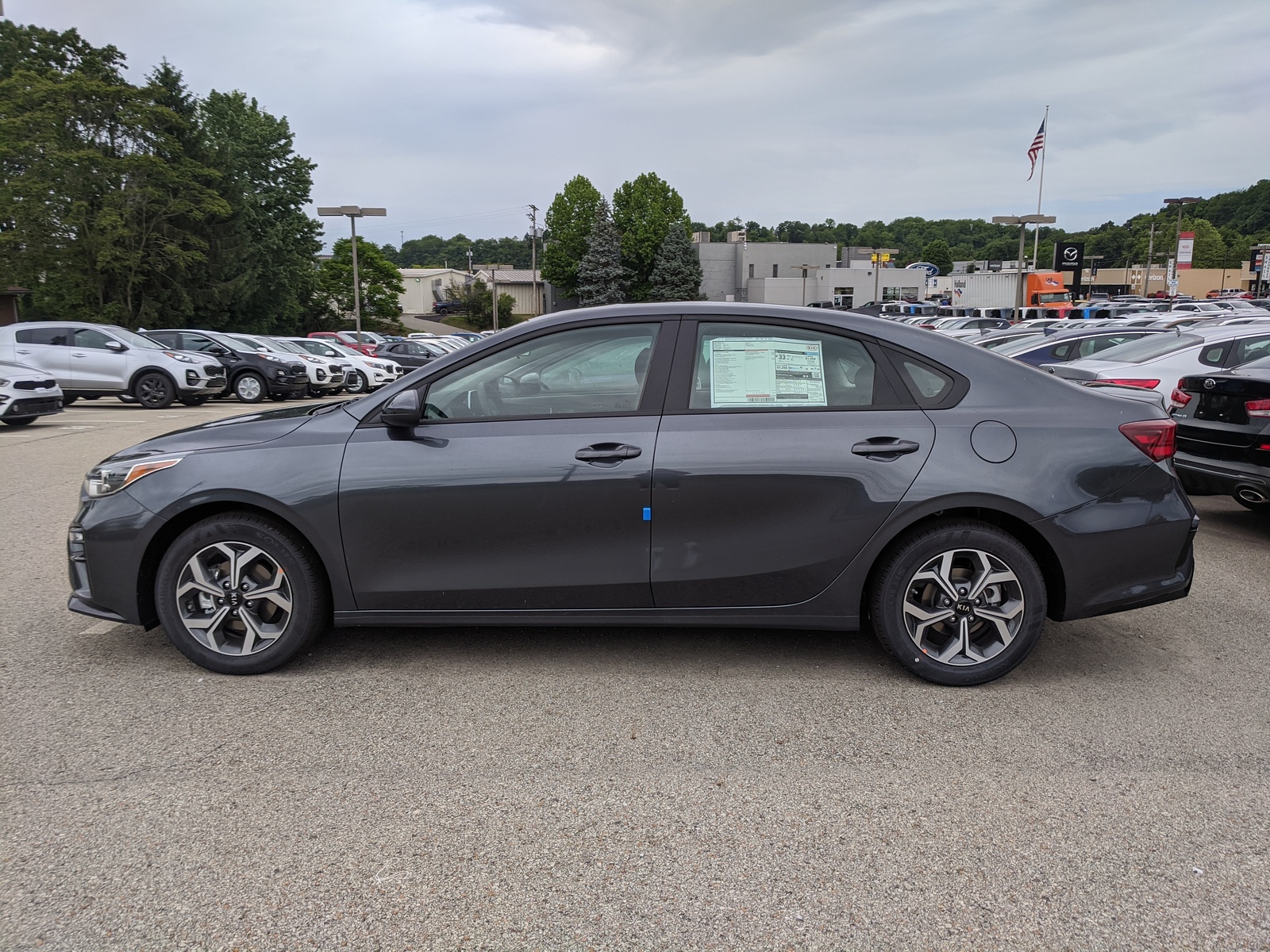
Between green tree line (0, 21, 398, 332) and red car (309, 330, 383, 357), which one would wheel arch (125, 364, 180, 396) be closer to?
red car (309, 330, 383, 357)

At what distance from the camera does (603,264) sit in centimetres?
8612

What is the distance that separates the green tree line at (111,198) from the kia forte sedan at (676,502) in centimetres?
3715

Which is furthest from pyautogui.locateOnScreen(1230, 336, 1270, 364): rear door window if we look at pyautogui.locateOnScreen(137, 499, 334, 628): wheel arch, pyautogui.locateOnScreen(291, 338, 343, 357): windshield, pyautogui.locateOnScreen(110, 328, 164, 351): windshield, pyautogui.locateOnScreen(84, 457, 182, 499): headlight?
pyautogui.locateOnScreen(291, 338, 343, 357): windshield

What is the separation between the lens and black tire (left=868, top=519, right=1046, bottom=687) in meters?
3.88

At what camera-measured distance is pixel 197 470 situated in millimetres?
4004

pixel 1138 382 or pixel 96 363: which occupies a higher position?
pixel 1138 382

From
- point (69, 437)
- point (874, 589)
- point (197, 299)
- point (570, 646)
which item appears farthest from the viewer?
point (197, 299)

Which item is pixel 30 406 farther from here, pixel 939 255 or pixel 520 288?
pixel 939 255

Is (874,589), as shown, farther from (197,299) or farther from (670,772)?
(197,299)

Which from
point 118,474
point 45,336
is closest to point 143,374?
point 45,336

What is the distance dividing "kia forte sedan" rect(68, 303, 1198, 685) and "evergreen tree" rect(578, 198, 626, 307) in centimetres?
8268

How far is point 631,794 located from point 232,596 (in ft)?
6.92

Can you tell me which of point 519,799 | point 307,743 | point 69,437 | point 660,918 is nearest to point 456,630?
point 307,743

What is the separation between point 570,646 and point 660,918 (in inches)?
83.2
